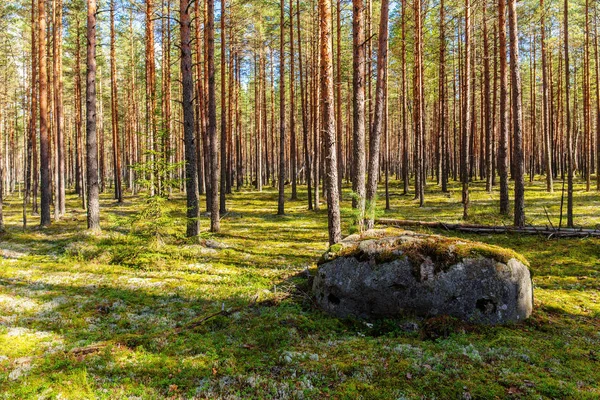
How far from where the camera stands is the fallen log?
12961mm

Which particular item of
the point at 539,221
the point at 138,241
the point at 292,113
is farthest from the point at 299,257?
the point at 292,113

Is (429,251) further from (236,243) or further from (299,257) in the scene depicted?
(236,243)

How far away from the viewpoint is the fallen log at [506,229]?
42.5ft

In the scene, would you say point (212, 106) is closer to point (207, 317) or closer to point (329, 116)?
point (329, 116)

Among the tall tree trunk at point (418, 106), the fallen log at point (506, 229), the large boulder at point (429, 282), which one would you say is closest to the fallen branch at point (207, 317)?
the large boulder at point (429, 282)

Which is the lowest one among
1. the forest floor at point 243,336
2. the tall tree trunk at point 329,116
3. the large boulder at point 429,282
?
the forest floor at point 243,336

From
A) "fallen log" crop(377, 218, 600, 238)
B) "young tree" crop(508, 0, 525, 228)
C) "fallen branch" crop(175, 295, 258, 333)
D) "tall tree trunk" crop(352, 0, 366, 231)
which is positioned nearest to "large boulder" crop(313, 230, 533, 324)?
→ "fallen branch" crop(175, 295, 258, 333)

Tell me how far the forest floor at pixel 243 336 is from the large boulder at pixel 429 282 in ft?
1.20

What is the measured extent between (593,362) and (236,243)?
486 inches

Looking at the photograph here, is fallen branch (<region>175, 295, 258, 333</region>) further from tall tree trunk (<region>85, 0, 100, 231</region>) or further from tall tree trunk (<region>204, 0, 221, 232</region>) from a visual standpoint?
tall tree trunk (<region>85, 0, 100, 231</region>)

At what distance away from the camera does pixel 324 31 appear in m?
10.5

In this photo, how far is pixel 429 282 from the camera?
6.96m

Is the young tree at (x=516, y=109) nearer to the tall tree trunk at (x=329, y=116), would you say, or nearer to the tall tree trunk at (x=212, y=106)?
the tall tree trunk at (x=329, y=116)

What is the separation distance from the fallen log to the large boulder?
7.58 m
